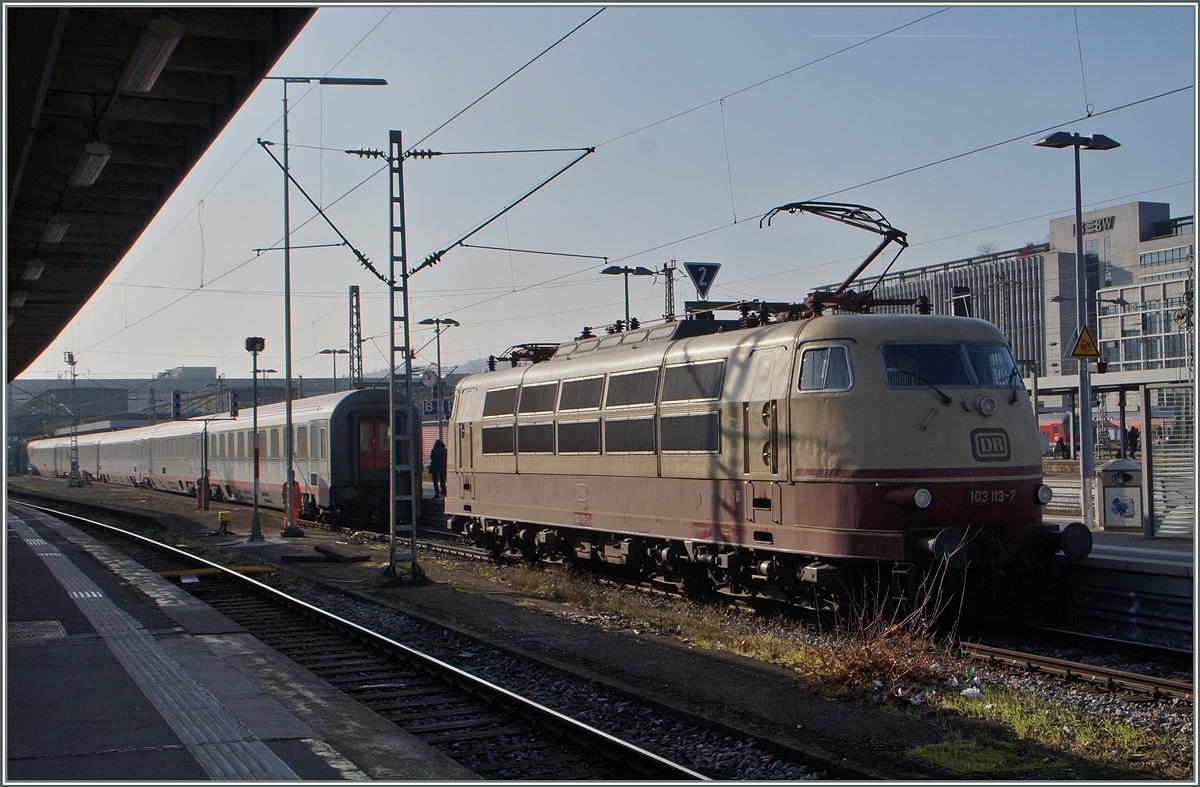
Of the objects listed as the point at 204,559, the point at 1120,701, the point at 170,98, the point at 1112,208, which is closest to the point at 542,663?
the point at 1120,701

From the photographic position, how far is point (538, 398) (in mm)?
16938

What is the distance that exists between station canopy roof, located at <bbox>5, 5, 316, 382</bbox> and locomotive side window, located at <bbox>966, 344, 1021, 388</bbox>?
7418 millimetres

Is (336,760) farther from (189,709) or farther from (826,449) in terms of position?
(826,449)

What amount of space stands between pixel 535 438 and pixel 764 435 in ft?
19.7

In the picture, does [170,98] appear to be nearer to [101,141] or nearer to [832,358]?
[101,141]

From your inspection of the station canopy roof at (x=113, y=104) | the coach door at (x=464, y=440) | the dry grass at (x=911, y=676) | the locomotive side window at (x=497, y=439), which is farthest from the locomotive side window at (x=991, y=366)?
the coach door at (x=464, y=440)

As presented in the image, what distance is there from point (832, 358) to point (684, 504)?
10.1 ft

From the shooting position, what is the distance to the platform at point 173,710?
21.3ft

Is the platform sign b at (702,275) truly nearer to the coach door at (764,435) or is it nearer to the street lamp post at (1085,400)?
the street lamp post at (1085,400)

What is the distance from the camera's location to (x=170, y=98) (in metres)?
10.5

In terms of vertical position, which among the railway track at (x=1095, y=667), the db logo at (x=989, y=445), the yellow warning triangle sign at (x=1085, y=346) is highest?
the yellow warning triangle sign at (x=1085, y=346)

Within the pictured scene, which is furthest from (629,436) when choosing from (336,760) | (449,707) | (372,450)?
(372,450)

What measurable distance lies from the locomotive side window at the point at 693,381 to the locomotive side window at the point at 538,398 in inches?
125

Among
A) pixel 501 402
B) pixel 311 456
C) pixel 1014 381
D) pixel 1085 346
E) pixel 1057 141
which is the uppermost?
pixel 1057 141
